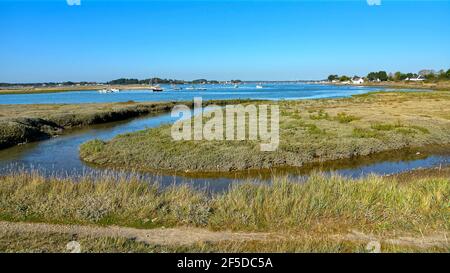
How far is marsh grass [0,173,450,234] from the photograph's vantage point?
1028 centimetres

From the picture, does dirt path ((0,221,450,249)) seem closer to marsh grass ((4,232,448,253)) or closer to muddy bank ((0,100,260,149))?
marsh grass ((4,232,448,253))

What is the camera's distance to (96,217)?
10.4 meters

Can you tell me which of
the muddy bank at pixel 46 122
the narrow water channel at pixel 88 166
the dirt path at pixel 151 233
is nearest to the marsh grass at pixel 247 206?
the dirt path at pixel 151 233

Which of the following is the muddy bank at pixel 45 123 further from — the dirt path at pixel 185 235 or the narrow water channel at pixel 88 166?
the dirt path at pixel 185 235

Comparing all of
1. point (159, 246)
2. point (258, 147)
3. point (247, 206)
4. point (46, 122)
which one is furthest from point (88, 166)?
point (46, 122)

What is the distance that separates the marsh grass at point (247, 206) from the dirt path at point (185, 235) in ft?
1.23

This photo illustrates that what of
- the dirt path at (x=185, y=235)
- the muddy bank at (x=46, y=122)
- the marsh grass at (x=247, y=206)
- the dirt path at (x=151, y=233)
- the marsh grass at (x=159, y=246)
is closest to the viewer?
the marsh grass at (x=159, y=246)

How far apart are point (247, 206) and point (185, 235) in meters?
2.30

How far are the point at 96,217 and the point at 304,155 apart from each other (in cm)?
1526

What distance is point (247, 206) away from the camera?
11.0 m

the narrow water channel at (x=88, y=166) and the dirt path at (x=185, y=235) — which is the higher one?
the dirt path at (x=185, y=235)

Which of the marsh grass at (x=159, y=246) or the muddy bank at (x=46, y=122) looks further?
the muddy bank at (x=46, y=122)

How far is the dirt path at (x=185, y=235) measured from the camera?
9.01 m
